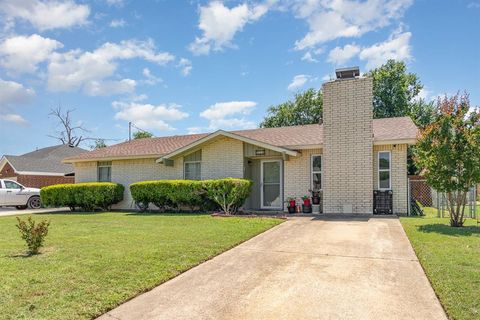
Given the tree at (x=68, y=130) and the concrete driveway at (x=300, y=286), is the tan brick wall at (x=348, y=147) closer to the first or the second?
the concrete driveway at (x=300, y=286)

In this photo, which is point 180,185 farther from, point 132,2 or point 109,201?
point 132,2

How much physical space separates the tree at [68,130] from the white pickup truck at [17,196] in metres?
26.5

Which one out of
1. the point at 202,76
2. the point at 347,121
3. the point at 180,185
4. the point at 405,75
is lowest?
the point at 180,185

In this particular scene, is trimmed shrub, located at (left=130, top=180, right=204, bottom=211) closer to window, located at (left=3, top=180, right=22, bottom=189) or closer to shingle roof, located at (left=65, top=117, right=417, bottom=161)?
shingle roof, located at (left=65, top=117, right=417, bottom=161)

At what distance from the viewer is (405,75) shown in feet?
108

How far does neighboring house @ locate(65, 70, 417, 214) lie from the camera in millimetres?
12602

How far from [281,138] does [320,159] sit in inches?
94.8

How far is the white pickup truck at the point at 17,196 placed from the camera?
1880cm

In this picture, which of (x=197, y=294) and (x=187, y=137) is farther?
(x=187, y=137)

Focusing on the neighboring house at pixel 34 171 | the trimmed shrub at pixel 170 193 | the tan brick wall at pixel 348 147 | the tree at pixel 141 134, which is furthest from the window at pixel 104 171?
the tree at pixel 141 134

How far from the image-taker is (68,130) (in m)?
45.2

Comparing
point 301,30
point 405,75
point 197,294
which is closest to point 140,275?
point 197,294

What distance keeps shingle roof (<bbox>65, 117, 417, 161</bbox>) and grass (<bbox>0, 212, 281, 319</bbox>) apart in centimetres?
569

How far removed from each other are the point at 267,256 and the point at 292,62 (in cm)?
1347
